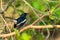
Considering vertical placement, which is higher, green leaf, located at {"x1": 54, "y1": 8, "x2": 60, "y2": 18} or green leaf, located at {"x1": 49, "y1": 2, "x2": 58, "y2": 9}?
green leaf, located at {"x1": 49, "y1": 2, "x2": 58, "y2": 9}

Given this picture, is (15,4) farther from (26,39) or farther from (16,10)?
(26,39)

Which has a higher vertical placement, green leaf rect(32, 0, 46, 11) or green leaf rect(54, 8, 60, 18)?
green leaf rect(32, 0, 46, 11)

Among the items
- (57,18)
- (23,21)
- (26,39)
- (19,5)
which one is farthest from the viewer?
(23,21)

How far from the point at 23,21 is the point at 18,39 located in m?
0.94

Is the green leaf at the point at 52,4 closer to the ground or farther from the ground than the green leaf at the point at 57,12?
farther from the ground

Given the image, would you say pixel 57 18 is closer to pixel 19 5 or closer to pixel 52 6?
pixel 52 6

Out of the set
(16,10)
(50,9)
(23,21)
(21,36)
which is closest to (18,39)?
(21,36)

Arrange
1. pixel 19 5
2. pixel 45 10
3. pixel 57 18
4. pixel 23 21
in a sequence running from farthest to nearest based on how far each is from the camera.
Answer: pixel 23 21 → pixel 19 5 → pixel 45 10 → pixel 57 18

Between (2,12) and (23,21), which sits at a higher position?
(2,12)

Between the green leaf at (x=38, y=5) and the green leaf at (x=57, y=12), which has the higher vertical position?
the green leaf at (x=38, y=5)

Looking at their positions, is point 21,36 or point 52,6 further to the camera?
point 52,6

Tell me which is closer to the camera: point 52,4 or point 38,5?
point 38,5

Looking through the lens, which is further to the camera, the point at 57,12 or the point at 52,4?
the point at 52,4

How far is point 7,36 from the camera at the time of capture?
6.08 ft
